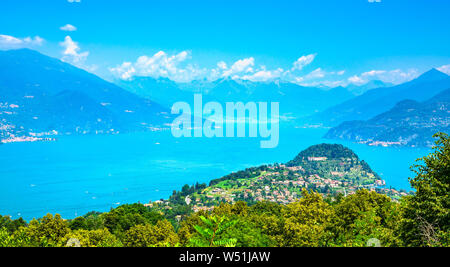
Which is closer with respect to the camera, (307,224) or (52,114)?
(307,224)

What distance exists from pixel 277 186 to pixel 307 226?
4160 centimetres

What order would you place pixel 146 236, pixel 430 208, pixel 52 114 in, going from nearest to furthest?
1. pixel 430 208
2. pixel 146 236
3. pixel 52 114

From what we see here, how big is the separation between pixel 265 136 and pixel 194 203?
300 ft

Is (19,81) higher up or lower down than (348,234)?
higher up

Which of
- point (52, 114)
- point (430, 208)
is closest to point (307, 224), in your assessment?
point (430, 208)

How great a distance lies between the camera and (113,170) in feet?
228

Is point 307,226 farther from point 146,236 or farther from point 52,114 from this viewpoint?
point 52,114

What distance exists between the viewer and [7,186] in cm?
5391

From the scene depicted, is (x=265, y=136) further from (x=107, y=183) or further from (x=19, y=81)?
(x=19, y=81)

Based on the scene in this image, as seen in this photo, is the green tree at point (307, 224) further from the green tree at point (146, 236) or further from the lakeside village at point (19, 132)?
the lakeside village at point (19, 132)

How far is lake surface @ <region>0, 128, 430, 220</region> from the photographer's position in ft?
153
